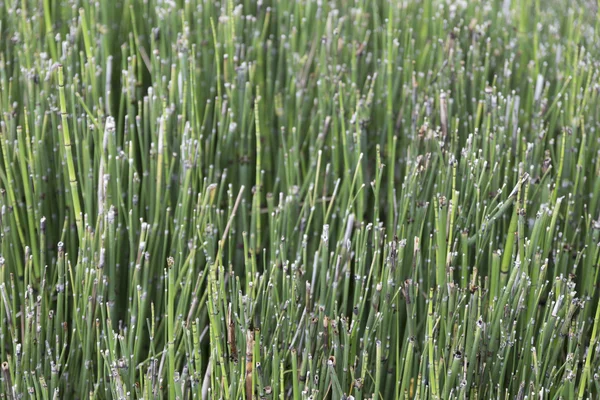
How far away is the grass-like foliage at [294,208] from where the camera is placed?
120cm

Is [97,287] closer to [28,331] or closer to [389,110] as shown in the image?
[28,331]

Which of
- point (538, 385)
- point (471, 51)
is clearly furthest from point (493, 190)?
point (471, 51)

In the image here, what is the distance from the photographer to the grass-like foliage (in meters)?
1.20

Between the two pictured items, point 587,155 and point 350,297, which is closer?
point 350,297

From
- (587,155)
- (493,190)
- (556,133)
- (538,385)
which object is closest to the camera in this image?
(538,385)

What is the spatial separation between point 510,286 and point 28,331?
2.61ft

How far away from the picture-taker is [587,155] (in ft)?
5.52

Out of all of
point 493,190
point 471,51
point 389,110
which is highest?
point 471,51

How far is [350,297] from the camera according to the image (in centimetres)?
148

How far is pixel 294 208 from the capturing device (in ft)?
5.05

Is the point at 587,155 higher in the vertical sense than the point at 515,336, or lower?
higher

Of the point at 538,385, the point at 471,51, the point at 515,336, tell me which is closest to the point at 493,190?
the point at 515,336

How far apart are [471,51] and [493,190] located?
57 centimetres

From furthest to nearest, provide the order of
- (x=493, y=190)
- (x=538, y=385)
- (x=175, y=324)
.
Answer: (x=493, y=190) → (x=175, y=324) → (x=538, y=385)
